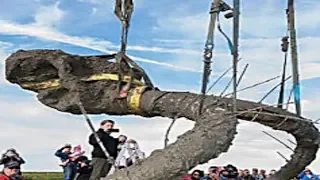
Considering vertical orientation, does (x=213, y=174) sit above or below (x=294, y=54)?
below

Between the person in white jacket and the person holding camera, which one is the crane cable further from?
the person holding camera

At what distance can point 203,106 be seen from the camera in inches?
155

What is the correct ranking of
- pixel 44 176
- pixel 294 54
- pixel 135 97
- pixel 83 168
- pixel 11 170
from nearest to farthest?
1. pixel 135 97
2. pixel 294 54
3. pixel 11 170
4. pixel 83 168
5. pixel 44 176

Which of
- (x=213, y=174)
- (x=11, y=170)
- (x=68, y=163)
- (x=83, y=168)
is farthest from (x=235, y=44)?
(x=213, y=174)

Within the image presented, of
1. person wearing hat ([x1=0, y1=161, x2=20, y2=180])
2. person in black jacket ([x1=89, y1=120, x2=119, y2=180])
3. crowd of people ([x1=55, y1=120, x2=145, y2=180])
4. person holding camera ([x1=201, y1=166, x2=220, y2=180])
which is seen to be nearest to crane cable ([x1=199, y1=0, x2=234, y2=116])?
crowd of people ([x1=55, y1=120, x2=145, y2=180])

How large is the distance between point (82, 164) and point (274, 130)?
3.22 m

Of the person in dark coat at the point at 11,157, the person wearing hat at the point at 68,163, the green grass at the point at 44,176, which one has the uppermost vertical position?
the person in dark coat at the point at 11,157

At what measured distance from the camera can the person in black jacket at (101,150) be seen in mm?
5915

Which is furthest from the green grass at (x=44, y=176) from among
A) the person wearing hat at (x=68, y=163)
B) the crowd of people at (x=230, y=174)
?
the person wearing hat at (x=68, y=163)

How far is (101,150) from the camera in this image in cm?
614

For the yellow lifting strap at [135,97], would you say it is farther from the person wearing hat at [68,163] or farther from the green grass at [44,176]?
the green grass at [44,176]

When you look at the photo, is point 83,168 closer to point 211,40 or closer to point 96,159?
point 96,159

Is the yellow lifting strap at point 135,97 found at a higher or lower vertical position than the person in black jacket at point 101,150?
higher

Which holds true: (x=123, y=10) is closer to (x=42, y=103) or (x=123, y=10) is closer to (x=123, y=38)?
(x=123, y=38)
